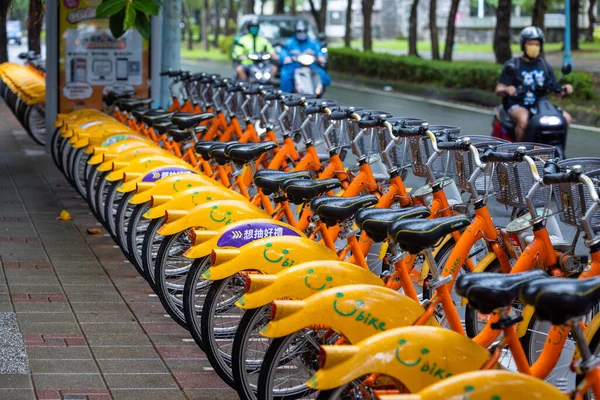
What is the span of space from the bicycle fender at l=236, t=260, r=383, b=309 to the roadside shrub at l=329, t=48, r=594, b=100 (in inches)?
638

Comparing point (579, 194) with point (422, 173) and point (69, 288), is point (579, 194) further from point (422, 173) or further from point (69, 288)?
point (69, 288)

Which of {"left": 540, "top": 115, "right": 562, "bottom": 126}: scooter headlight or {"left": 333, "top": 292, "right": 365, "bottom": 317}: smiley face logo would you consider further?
{"left": 540, "top": 115, "right": 562, "bottom": 126}: scooter headlight

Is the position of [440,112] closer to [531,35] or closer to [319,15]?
[531,35]

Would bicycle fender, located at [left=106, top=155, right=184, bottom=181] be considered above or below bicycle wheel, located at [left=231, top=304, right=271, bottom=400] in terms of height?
above

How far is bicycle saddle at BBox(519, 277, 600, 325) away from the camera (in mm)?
3086

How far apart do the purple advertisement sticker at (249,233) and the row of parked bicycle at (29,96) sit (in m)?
10.7

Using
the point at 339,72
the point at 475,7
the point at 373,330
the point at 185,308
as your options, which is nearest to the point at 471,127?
the point at 185,308

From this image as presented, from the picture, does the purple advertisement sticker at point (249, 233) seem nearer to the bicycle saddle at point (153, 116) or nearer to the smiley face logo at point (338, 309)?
the smiley face logo at point (338, 309)

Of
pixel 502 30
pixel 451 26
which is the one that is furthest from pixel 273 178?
pixel 451 26

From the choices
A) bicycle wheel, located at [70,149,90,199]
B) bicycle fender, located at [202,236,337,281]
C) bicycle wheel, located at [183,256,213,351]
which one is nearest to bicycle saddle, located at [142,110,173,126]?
bicycle wheel, located at [70,149,90,199]

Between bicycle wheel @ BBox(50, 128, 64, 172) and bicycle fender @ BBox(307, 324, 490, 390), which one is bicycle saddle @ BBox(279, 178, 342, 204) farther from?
bicycle wheel @ BBox(50, 128, 64, 172)

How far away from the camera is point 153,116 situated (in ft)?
31.8

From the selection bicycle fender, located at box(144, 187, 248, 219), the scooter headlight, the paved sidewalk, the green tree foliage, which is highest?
the green tree foliage

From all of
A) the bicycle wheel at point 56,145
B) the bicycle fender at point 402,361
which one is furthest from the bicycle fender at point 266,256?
the bicycle wheel at point 56,145
